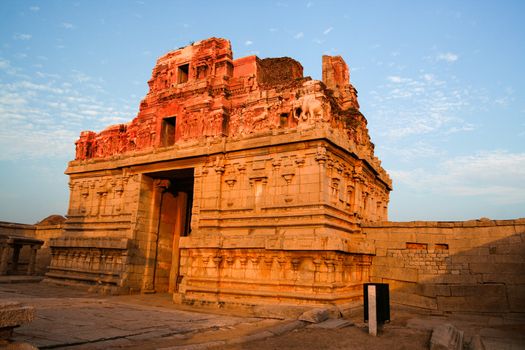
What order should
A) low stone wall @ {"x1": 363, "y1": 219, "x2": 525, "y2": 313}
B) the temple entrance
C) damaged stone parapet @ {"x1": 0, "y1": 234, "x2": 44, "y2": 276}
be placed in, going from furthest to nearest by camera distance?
damaged stone parapet @ {"x1": 0, "y1": 234, "x2": 44, "y2": 276}, the temple entrance, low stone wall @ {"x1": 363, "y1": 219, "x2": 525, "y2": 313}

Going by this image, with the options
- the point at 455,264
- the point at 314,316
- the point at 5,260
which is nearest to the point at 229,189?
the point at 314,316

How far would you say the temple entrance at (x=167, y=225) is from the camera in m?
20.3

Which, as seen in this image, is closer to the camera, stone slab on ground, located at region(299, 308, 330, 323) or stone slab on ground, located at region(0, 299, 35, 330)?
stone slab on ground, located at region(0, 299, 35, 330)

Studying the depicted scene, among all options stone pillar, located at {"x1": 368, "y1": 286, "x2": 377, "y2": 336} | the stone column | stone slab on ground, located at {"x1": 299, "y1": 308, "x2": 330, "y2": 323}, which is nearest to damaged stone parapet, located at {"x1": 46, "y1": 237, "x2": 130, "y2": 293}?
the stone column

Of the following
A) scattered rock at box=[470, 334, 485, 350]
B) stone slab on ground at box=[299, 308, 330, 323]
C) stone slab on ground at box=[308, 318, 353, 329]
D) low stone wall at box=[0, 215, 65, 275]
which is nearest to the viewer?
scattered rock at box=[470, 334, 485, 350]

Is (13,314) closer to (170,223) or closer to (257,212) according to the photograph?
(257,212)

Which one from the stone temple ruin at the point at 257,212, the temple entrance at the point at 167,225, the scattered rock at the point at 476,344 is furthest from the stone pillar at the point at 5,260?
the scattered rock at the point at 476,344

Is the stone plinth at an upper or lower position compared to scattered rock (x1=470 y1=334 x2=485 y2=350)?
upper

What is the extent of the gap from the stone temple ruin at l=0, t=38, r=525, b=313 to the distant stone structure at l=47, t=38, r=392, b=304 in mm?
62

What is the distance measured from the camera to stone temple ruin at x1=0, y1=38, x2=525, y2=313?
47.2 feet

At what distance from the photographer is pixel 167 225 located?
21562 mm

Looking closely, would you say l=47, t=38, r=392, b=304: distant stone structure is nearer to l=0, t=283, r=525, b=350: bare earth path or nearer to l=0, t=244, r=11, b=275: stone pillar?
l=0, t=283, r=525, b=350: bare earth path

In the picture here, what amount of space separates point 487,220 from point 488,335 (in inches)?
197

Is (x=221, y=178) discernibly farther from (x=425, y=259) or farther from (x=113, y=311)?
(x=425, y=259)
